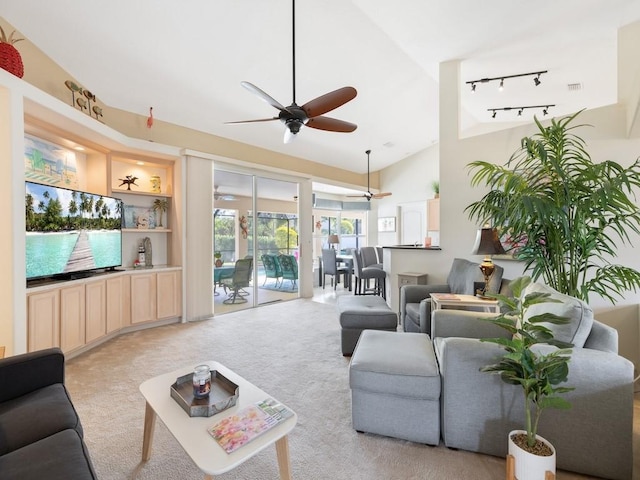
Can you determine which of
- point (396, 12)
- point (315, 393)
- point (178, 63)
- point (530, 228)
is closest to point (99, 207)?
point (178, 63)

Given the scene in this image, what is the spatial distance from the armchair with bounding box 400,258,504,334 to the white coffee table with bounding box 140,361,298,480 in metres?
1.99

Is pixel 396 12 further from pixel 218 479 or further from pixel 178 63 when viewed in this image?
pixel 218 479

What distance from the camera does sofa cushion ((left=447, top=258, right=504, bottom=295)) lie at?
2.99 m

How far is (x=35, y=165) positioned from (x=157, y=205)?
4.86 feet

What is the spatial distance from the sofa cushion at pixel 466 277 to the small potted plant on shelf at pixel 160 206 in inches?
165

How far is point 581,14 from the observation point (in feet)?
9.21

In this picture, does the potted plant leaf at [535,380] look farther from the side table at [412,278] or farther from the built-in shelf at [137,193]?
the built-in shelf at [137,193]

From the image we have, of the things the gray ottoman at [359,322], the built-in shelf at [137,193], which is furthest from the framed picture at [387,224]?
the built-in shelf at [137,193]

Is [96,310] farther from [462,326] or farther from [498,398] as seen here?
[498,398]

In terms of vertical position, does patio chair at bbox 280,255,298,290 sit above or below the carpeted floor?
above

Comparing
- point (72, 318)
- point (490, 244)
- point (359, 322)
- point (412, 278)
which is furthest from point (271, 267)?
point (490, 244)

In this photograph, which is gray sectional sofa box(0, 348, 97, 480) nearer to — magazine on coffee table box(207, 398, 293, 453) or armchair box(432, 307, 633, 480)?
magazine on coffee table box(207, 398, 293, 453)

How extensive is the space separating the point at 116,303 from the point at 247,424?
3163 millimetres

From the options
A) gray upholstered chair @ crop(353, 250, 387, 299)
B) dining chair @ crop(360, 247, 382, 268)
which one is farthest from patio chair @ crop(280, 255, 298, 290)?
dining chair @ crop(360, 247, 382, 268)
